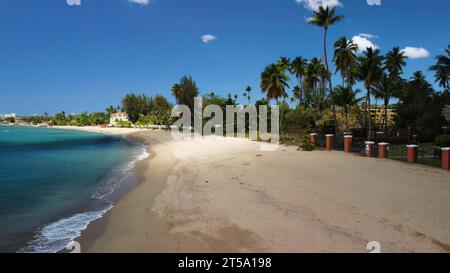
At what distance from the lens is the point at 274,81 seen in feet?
158

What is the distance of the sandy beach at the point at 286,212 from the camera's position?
303 inches

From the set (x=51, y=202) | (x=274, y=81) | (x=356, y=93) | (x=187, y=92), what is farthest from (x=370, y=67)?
(x=187, y=92)

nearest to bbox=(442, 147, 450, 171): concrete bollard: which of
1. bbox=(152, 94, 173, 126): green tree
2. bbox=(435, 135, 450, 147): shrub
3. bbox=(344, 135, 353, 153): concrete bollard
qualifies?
bbox=(435, 135, 450, 147): shrub

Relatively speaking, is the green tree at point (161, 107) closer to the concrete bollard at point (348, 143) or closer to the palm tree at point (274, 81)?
the palm tree at point (274, 81)

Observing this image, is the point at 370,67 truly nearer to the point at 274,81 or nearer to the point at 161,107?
the point at 274,81

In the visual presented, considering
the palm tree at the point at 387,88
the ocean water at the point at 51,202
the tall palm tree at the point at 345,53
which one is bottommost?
the ocean water at the point at 51,202

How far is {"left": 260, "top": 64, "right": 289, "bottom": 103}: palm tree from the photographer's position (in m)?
47.9

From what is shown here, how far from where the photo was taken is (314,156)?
867 inches

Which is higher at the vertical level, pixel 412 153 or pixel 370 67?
pixel 370 67

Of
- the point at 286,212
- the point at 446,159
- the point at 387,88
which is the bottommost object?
the point at 286,212

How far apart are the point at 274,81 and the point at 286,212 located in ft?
132

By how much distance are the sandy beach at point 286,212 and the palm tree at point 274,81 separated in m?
32.2

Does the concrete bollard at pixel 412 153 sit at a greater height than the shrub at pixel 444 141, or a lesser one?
lesser

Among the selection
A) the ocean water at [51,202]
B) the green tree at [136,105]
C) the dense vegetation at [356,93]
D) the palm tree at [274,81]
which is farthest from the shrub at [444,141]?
the green tree at [136,105]
